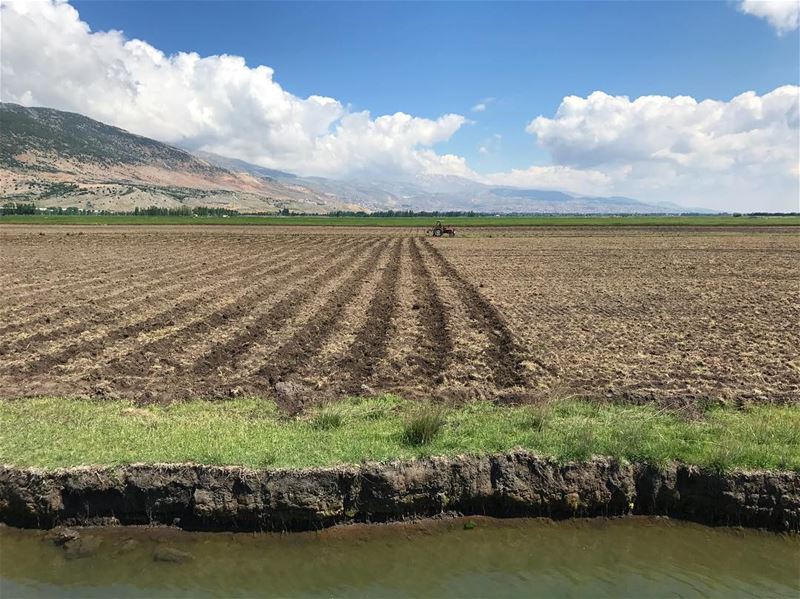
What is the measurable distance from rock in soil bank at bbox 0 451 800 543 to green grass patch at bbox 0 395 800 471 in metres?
0.19

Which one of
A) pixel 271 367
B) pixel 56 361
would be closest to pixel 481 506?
pixel 271 367

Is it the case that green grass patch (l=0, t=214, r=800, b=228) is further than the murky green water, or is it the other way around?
green grass patch (l=0, t=214, r=800, b=228)

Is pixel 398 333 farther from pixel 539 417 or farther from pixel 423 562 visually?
pixel 423 562

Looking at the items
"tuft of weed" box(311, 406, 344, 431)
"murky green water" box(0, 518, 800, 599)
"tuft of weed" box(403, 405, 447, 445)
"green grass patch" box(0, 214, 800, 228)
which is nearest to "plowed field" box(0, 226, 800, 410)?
"tuft of weed" box(311, 406, 344, 431)

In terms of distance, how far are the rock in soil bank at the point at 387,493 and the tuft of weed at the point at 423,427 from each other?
1.43 ft

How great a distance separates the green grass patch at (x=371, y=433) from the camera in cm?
717

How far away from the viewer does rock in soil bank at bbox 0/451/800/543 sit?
264 inches

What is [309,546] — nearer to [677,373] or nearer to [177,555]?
[177,555]

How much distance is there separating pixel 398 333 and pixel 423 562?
29.3 feet

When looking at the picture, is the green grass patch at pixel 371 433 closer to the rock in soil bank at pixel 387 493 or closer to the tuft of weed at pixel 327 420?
the tuft of weed at pixel 327 420

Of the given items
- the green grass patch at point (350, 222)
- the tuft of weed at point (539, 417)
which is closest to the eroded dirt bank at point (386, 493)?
the tuft of weed at point (539, 417)

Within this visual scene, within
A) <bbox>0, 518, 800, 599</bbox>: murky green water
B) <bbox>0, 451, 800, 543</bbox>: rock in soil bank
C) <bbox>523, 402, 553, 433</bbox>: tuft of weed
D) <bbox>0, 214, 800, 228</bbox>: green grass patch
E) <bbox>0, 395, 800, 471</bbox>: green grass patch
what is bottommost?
<bbox>0, 518, 800, 599</bbox>: murky green water

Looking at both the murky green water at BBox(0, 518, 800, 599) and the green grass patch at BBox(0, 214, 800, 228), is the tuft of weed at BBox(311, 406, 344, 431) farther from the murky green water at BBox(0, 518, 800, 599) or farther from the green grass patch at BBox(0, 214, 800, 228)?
the green grass patch at BBox(0, 214, 800, 228)

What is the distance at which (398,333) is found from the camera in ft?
48.3
